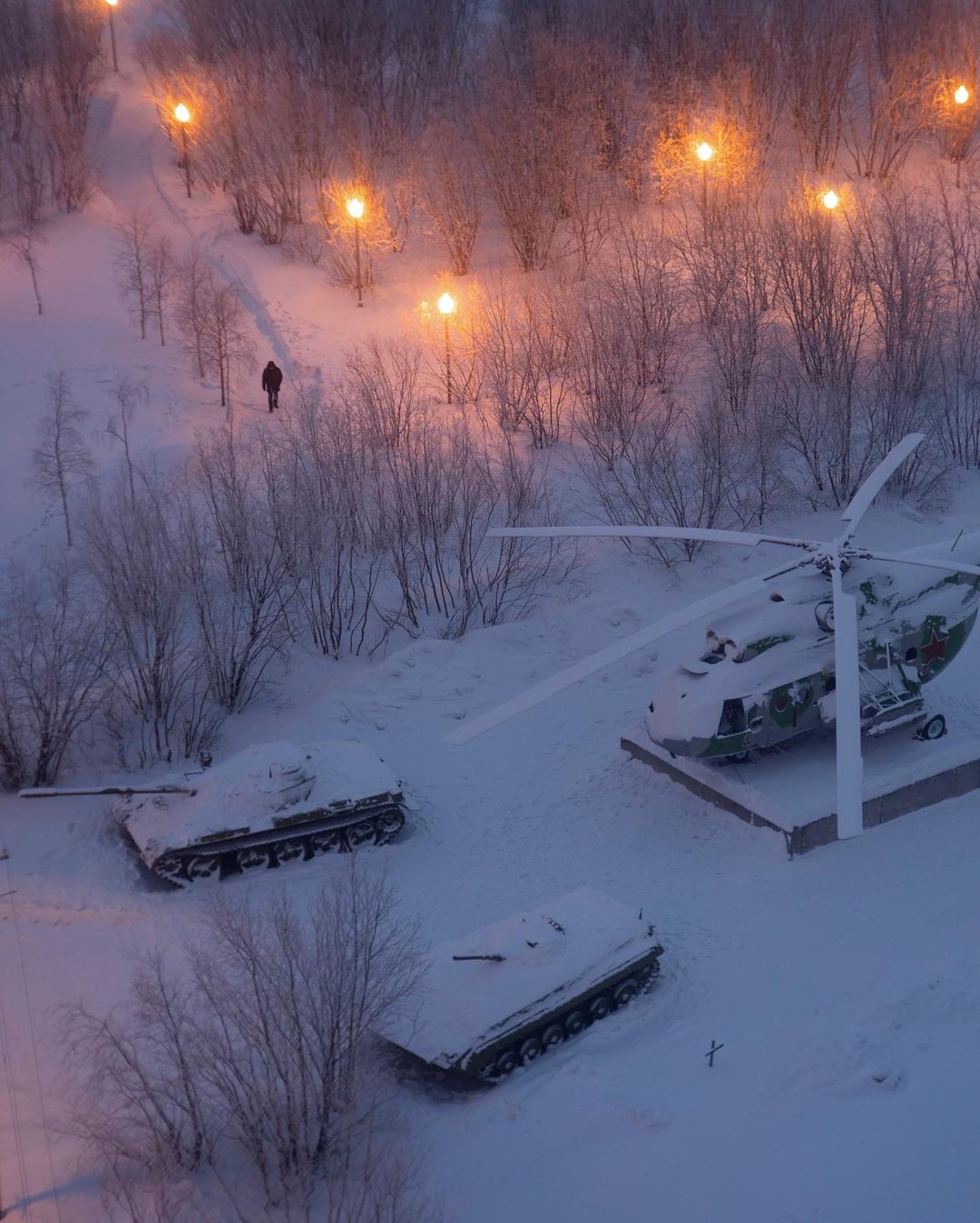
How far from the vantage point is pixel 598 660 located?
12.2 m

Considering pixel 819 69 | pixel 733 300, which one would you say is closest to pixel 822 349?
pixel 733 300

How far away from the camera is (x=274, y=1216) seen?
922cm

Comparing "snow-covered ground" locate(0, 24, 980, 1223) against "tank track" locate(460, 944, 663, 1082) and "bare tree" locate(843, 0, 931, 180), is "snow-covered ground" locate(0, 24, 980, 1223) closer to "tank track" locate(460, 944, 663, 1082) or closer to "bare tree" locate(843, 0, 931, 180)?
"tank track" locate(460, 944, 663, 1082)

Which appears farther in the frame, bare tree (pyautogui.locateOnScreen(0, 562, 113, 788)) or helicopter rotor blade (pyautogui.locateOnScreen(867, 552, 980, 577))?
bare tree (pyautogui.locateOnScreen(0, 562, 113, 788))

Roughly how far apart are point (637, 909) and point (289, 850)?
4.20 metres

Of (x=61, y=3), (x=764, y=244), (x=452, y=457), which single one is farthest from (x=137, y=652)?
(x=61, y=3)

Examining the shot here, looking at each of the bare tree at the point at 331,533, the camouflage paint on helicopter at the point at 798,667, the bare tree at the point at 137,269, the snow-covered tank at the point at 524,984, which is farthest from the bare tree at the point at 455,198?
the snow-covered tank at the point at 524,984

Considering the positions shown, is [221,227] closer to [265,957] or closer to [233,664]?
[233,664]

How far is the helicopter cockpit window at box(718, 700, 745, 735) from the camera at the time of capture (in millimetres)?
13797

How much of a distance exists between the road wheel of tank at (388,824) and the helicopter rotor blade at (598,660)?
101 inches

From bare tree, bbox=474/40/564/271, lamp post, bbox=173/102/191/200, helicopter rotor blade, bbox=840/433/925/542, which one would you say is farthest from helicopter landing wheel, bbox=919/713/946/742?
lamp post, bbox=173/102/191/200

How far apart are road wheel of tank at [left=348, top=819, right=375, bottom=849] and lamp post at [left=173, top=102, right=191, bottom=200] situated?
23319 millimetres

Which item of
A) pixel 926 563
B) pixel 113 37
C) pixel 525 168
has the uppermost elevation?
pixel 113 37

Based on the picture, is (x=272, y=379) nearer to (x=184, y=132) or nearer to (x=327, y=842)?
(x=184, y=132)
